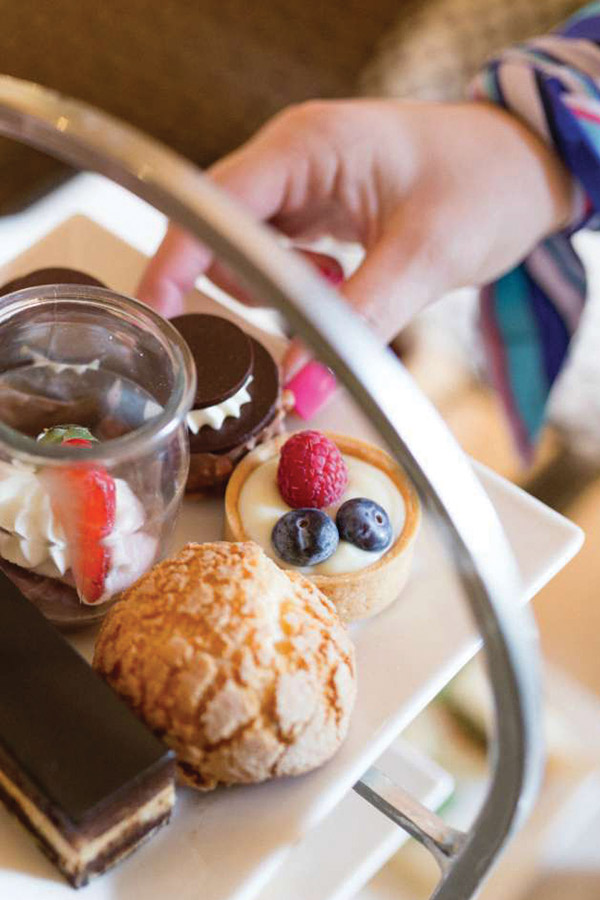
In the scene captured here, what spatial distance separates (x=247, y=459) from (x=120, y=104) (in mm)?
1425

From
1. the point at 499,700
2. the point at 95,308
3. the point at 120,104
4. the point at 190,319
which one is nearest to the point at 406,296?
the point at 190,319

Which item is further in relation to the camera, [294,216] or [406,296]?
[294,216]

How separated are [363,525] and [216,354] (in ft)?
0.58

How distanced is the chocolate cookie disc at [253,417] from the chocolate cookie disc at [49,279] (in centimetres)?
14

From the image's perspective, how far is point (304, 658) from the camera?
0.60m

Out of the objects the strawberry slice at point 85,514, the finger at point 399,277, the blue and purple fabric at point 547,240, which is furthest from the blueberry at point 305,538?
the blue and purple fabric at point 547,240

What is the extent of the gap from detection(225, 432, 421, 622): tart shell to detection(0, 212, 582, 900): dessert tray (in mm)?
19

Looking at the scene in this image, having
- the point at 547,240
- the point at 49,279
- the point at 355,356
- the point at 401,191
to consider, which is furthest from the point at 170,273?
the point at 355,356

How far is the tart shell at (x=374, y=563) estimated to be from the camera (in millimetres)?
698

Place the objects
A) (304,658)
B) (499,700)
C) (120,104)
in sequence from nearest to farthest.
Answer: (499,700) < (304,658) < (120,104)

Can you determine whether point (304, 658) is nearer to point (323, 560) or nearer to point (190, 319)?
point (323, 560)

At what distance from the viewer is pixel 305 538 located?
0.70 meters

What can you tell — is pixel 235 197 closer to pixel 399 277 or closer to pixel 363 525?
pixel 399 277

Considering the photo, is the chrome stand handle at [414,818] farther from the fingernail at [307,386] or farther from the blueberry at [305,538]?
the fingernail at [307,386]
